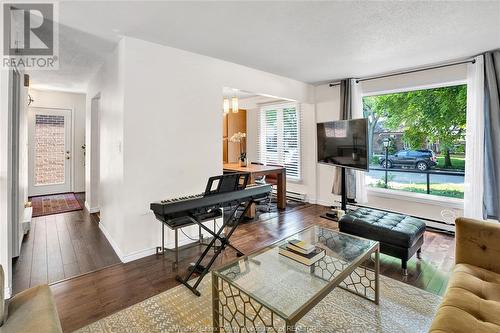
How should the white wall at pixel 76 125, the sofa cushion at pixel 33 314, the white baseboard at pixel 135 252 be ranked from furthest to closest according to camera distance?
the white wall at pixel 76 125 → the white baseboard at pixel 135 252 → the sofa cushion at pixel 33 314

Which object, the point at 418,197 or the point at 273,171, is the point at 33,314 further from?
the point at 418,197

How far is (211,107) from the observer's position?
347cm

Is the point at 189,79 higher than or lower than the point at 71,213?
higher

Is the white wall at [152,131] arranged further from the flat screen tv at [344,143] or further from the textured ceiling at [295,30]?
the flat screen tv at [344,143]

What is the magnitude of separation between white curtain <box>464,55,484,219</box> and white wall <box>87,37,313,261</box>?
131 inches

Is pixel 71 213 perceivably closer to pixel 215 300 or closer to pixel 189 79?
pixel 189 79

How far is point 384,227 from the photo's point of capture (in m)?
2.62

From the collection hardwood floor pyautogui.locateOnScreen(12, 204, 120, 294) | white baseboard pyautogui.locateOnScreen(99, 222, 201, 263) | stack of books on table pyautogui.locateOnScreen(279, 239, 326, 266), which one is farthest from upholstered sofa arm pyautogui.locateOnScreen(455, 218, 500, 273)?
hardwood floor pyautogui.locateOnScreen(12, 204, 120, 294)

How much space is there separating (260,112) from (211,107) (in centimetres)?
329

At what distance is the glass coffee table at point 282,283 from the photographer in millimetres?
1413

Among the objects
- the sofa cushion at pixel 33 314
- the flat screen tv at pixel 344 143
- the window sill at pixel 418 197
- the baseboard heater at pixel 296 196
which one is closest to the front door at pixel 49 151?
the baseboard heater at pixel 296 196

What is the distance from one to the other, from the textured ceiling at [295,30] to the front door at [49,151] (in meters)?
2.96

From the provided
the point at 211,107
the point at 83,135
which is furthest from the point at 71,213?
the point at 211,107

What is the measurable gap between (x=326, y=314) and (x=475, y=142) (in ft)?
10.4
